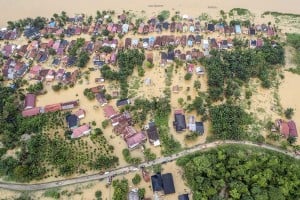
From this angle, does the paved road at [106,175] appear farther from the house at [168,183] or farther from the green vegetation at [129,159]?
the house at [168,183]

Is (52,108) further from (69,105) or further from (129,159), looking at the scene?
(129,159)

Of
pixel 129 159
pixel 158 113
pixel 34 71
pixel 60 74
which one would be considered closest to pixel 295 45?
pixel 158 113

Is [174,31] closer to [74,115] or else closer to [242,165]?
[74,115]

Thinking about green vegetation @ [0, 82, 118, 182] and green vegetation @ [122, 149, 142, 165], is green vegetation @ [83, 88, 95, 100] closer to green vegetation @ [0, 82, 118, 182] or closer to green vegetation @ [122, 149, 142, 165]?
green vegetation @ [0, 82, 118, 182]

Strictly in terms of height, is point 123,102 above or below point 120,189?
above

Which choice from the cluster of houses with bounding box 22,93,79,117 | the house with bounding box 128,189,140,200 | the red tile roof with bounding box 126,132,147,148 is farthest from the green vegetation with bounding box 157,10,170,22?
the house with bounding box 128,189,140,200
